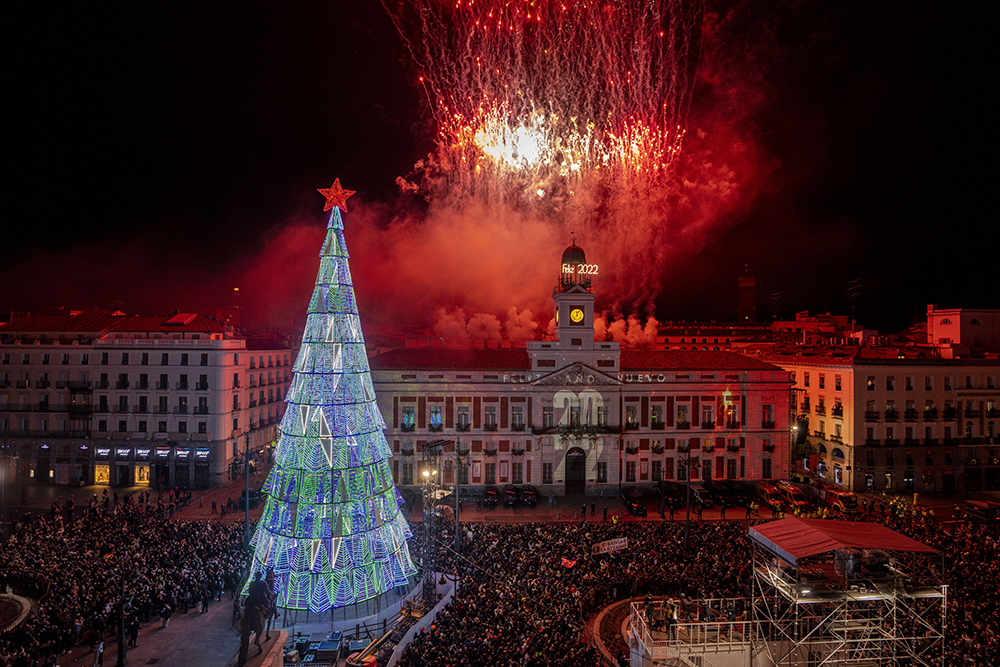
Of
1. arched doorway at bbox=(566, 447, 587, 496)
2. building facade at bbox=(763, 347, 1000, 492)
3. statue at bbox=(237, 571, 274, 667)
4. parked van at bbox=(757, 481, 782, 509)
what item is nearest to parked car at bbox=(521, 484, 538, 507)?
arched doorway at bbox=(566, 447, 587, 496)

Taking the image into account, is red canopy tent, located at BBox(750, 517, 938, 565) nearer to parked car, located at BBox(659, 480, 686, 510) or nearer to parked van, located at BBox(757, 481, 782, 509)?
parked car, located at BBox(659, 480, 686, 510)

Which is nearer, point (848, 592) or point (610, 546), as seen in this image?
point (848, 592)

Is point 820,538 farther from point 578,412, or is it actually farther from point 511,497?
point 578,412

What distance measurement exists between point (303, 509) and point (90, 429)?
34689 millimetres

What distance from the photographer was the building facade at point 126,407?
4569cm

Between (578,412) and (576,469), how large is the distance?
467 cm

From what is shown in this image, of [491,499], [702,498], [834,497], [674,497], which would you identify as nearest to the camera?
[834,497]

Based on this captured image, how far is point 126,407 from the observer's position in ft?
152

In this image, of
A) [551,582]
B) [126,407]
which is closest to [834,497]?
[551,582]

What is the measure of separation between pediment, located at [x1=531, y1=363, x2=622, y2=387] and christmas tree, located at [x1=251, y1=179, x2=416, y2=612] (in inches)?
959

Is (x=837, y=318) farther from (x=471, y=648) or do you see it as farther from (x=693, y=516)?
(x=471, y=648)

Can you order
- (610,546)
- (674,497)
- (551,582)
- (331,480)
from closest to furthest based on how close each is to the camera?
1. (331,480)
2. (551,582)
3. (610,546)
4. (674,497)

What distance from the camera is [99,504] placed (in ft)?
132

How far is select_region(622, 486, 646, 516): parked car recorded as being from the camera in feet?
133
